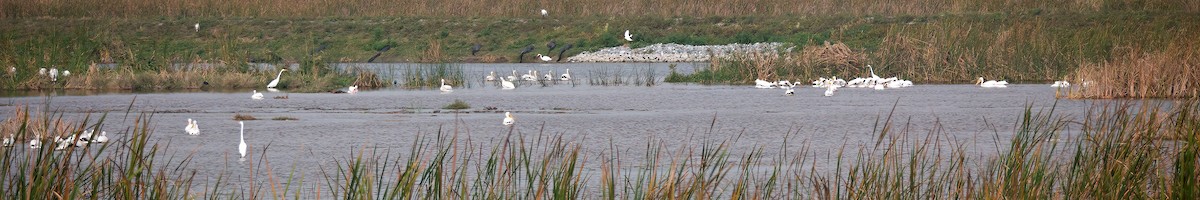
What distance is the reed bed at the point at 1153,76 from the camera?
16.3 metres

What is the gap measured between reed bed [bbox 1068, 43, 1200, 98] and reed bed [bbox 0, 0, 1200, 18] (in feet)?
70.8

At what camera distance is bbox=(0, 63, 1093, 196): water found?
12.8 meters

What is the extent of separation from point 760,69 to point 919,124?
9386mm

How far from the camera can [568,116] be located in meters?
16.9

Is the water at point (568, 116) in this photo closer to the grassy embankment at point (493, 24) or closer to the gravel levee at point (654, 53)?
the grassy embankment at point (493, 24)

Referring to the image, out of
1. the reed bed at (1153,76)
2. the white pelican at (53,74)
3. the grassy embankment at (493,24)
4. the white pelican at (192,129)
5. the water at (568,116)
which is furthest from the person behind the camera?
the grassy embankment at (493,24)

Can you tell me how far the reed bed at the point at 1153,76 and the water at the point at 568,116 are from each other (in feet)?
1.36

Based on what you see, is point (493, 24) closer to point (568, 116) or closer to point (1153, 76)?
point (568, 116)

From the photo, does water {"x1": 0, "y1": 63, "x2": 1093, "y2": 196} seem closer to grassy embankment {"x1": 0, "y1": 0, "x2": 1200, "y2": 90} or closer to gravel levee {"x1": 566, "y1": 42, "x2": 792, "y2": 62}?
grassy embankment {"x1": 0, "y1": 0, "x2": 1200, "y2": 90}

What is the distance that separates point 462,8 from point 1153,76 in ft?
90.4

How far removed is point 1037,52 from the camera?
982 inches

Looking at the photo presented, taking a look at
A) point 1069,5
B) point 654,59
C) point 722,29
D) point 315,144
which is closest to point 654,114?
point 315,144

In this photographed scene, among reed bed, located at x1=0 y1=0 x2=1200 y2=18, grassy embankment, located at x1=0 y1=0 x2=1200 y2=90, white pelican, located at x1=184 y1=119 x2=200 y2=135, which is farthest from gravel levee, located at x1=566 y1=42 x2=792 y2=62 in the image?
white pelican, located at x1=184 y1=119 x2=200 y2=135

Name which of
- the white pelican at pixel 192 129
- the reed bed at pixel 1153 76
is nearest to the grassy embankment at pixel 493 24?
the reed bed at pixel 1153 76
